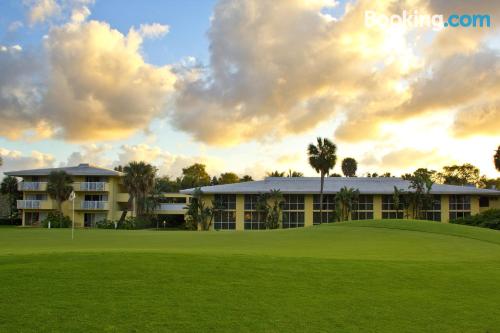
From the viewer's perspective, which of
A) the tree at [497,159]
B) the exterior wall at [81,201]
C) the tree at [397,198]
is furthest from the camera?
the exterior wall at [81,201]

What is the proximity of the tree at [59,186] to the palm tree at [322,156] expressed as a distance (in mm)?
29948

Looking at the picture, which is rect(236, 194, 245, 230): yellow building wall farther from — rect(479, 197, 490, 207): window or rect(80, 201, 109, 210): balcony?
rect(479, 197, 490, 207): window

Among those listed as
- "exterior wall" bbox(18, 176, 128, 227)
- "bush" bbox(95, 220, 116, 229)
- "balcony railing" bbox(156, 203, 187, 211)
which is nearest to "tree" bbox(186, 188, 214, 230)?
"bush" bbox(95, 220, 116, 229)

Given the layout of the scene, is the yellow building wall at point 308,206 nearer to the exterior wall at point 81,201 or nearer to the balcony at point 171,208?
the balcony at point 171,208

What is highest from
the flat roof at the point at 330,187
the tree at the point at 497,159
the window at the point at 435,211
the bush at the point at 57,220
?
the tree at the point at 497,159

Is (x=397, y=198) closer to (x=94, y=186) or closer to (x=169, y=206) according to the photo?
(x=169, y=206)

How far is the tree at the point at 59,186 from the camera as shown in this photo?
64.2 m

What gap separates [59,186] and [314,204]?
31076mm

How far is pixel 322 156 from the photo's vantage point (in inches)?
2420

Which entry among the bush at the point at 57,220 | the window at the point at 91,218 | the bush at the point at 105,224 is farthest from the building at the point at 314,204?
the bush at the point at 57,220

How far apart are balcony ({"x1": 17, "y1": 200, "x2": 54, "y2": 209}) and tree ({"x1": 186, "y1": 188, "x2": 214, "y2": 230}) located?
62.7 feet

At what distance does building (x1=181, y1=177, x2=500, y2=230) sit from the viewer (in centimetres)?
6141

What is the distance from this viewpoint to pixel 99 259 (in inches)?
526

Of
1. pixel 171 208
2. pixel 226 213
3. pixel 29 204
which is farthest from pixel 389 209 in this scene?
pixel 29 204
